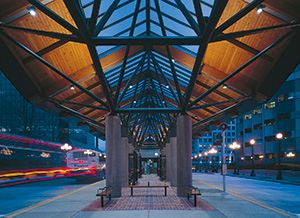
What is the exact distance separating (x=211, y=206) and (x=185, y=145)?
4564 millimetres

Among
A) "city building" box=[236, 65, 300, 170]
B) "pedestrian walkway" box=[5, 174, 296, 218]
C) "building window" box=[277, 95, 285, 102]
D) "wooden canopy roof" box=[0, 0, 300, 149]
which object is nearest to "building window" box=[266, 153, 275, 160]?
"city building" box=[236, 65, 300, 170]

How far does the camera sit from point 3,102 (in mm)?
55344

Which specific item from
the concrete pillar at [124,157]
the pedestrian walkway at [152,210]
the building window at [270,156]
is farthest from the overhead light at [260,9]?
the building window at [270,156]

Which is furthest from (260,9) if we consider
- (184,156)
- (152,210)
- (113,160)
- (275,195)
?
(275,195)

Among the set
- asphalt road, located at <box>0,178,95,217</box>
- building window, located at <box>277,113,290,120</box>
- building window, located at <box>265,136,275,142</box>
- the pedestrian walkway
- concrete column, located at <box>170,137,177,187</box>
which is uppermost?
building window, located at <box>277,113,290,120</box>

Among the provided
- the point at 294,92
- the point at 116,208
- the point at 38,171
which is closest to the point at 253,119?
the point at 294,92

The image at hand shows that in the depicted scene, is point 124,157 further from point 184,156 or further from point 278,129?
point 278,129

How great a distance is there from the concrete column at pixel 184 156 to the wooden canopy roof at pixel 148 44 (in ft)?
2.97

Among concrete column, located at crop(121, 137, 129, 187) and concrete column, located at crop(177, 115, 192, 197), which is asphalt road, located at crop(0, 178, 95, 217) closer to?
concrete column, located at crop(121, 137, 129, 187)

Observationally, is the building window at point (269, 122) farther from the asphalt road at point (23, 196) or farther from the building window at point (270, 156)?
the asphalt road at point (23, 196)

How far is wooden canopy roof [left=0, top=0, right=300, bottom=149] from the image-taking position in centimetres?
892

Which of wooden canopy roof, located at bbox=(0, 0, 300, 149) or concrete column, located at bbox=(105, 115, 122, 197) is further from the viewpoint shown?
concrete column, located at bbox=(105, 115, 122, 197)

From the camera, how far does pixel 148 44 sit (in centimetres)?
968

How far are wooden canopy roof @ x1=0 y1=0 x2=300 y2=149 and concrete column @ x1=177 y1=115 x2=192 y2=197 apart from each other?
0.91 meters
